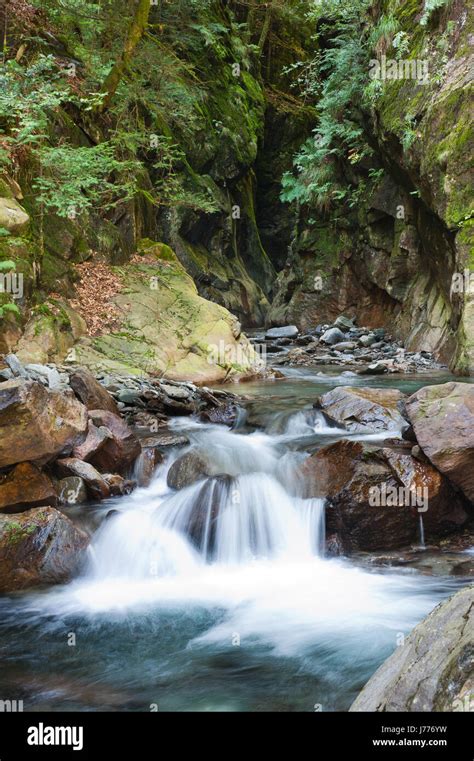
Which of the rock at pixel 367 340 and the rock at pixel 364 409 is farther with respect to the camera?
the rock at pixel 367 340

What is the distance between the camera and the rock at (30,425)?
5770mm

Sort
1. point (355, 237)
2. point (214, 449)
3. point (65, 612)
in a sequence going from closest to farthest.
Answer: point (65, 612)
point (214, 449)
point (355, 237)

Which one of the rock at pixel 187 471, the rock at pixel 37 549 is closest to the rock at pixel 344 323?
the rock at pixel 187 471

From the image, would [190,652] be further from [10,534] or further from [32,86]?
[32,86]

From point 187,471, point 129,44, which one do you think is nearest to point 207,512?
point 187,471

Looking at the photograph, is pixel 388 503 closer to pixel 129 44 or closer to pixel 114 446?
pixel 114 446

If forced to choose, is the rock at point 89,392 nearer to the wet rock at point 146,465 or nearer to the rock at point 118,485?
the wet rock at point 146,465

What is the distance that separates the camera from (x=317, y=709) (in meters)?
3.70

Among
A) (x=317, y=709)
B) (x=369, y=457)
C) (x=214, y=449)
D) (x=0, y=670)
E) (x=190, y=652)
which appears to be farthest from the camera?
(x=214, y=449)

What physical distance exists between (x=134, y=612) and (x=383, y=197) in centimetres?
1736

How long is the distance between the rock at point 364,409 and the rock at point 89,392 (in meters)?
3.28

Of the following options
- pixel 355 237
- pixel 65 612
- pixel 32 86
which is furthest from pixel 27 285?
pixel 355 237

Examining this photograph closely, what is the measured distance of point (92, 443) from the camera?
6992 millimetres

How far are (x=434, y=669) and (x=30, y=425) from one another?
15.2 ft
